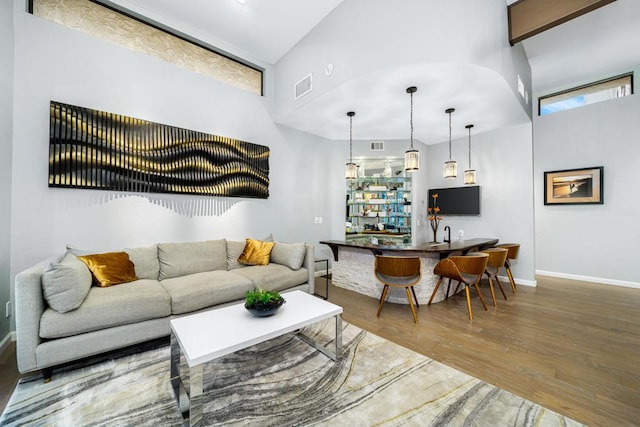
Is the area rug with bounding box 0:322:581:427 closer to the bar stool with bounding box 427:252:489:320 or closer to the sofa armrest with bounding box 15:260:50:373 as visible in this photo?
the sofa armrest with bounding box 15:260:50:373

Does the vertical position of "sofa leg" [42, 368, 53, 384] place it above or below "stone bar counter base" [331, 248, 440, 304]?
below

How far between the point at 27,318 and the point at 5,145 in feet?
5.51

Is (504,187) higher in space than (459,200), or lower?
higher

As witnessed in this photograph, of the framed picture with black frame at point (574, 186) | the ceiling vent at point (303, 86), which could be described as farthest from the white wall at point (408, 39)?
the framed picture with black frame at point (574, 186)

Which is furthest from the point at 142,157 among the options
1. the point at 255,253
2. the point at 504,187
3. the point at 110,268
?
the point at 504,187

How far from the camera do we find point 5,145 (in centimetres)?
232

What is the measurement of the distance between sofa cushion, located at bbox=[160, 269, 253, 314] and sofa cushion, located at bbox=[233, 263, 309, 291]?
136mm

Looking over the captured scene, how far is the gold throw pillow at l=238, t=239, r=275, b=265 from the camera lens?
354cm

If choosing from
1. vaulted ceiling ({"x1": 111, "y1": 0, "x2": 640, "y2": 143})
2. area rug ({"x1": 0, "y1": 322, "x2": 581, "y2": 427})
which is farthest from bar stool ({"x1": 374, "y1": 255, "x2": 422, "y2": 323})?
vaulted ceiling ({"x1": 111, "y1": 0, "x2": 640, "y2": 143})

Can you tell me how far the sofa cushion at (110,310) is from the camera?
1.90 m

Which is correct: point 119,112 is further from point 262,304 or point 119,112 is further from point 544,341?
point 544,341

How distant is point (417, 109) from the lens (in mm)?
4012

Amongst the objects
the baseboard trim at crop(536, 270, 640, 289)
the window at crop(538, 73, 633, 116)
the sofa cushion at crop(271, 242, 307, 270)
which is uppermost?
the window at crop(538, 73, 633, 116)

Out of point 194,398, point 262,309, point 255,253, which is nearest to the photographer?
point 194,398
